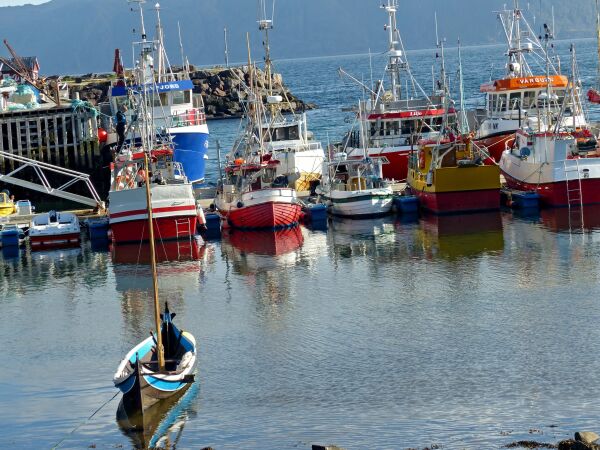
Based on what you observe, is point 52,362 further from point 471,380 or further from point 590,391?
point 590,391

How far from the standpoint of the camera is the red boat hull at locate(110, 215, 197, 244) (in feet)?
161

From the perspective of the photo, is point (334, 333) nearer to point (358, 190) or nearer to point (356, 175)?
point (358, 190)

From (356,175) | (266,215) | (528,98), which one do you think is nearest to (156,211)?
(266,215)

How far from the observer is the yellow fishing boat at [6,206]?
55.1m

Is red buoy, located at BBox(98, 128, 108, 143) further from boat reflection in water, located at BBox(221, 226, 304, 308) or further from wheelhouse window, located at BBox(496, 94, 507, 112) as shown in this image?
wheelhouse window, located at BBox(496, 94, 507, 112)

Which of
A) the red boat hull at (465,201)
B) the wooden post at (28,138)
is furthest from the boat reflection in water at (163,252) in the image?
the wooden post at (28,138)

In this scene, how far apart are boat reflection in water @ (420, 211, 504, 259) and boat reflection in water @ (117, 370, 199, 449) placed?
1866 centimetres

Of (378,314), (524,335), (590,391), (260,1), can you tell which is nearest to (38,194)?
(260,1)

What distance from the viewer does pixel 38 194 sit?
65.4m

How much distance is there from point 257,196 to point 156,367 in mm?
21923

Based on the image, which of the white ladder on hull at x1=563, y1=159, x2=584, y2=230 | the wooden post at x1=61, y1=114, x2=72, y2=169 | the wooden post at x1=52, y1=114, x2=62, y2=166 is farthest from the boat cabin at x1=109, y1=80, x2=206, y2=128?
the white ladder on hull at x1=563, y1=159, x2=584, y2=230

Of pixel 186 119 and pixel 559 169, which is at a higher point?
pixel 186 119

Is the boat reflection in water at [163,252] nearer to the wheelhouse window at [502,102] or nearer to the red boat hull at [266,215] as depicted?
the red boat hull at [266,215]

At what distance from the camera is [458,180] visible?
52344 mm
